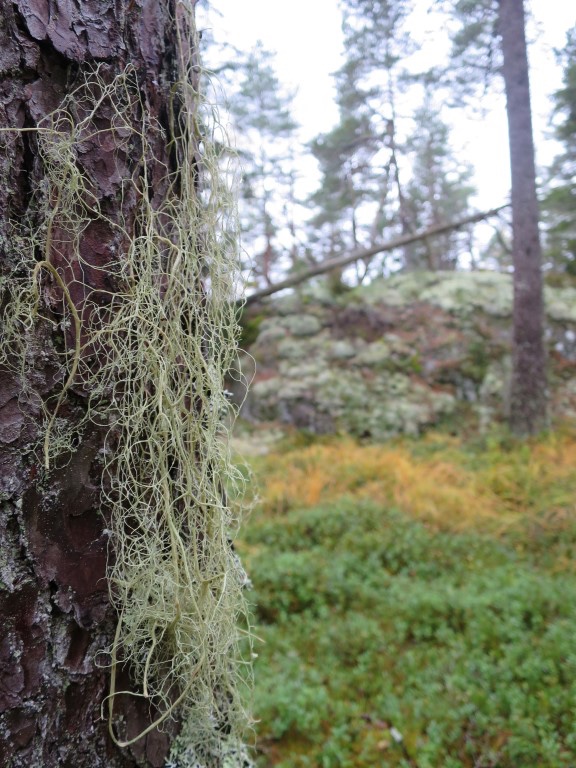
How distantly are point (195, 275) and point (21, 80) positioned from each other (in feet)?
1.38

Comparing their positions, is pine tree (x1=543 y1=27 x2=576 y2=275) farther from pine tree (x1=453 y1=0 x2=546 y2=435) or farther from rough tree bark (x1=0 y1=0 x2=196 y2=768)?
rough tree bark (x1=0 y1=0 x2=196 y2=768)

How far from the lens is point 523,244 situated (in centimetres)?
670

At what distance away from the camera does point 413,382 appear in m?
7.64

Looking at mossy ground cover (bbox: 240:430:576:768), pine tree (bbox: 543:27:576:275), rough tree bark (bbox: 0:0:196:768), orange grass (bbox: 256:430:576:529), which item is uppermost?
pine tree (bbox: 543:27:576:275)

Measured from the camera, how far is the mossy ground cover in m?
2.18

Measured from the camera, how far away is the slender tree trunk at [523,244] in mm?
6504

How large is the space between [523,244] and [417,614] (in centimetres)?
536

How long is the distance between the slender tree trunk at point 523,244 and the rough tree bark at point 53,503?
21.3 feet

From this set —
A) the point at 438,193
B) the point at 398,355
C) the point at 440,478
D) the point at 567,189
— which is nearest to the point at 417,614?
the point at 440,478

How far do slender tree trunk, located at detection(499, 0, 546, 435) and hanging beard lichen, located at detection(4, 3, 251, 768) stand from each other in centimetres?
628

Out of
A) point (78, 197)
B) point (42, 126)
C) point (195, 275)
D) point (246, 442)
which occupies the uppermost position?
point (42, 126)

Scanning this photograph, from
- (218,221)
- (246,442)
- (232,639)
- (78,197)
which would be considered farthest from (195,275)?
(246,442)

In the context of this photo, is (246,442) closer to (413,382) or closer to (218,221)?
(413,382)

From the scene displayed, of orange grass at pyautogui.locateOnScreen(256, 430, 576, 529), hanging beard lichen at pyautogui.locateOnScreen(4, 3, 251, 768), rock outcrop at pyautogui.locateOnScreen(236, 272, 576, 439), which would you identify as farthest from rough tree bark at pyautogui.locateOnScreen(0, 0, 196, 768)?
rock outcrop at pyautogui.locateOnScreen(236, 272, 576, 439)
